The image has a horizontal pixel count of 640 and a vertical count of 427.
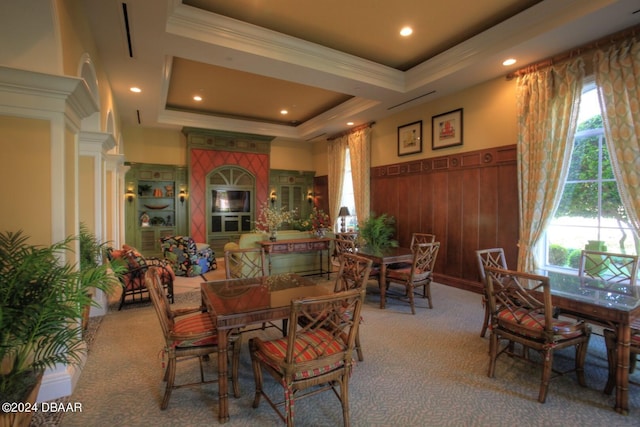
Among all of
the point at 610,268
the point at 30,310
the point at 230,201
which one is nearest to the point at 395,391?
the point at 30,310

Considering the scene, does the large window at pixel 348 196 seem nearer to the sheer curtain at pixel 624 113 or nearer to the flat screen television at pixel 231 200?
the flat screen television at pixel 231 200

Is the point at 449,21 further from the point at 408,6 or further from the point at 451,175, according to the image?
the point at 451,175

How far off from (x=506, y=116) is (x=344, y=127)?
3935 millimetres

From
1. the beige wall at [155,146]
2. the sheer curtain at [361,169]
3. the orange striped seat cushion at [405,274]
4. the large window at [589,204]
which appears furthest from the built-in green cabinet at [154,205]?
the large window at [589,204]

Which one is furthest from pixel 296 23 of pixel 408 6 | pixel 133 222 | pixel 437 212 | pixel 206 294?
pixel 133 222

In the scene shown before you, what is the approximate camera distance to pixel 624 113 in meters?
3.50

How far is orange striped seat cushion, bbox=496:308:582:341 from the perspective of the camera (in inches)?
93.5

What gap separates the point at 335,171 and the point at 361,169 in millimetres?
1347

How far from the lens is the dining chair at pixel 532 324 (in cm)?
228

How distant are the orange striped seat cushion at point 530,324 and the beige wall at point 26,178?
140 inches

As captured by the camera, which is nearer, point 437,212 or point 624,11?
point 624,11

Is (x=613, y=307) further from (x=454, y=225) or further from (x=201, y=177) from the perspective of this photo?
(x=201, y=177)

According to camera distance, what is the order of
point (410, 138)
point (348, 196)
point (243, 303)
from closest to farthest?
point (243, 303) → point (410, 138) → point (348, 196)

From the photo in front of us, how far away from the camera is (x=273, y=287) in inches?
108
